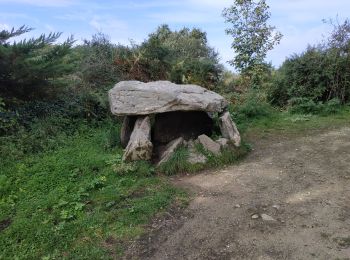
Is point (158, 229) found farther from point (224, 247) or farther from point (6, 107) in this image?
point (6, 107)

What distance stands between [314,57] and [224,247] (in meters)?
8.78

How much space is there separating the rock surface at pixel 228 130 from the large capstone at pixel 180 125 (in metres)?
0.61

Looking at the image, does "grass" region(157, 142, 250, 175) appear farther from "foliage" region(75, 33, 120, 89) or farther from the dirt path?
"foliage" region(75, 33, 120, 89)

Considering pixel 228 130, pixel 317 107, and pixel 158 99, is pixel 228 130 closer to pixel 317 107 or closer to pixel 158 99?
pixel 158 99

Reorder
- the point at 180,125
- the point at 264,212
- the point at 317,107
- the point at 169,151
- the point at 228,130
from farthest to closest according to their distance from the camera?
the point at 317,107 → the point at 180,125 → the point at 228,130 → the point at 169,151 → the point at 264,212

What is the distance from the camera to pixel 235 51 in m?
15.0

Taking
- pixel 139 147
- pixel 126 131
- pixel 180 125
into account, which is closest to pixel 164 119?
pixel 180 125

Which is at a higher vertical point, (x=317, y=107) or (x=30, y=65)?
(x=30, y=65)

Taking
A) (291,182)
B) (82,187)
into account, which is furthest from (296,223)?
(82,187)

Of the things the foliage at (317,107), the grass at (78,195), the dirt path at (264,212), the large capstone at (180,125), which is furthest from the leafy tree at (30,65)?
the foliage at (317,107)

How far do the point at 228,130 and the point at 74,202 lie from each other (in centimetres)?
325

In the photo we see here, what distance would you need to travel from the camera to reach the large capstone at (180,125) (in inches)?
305

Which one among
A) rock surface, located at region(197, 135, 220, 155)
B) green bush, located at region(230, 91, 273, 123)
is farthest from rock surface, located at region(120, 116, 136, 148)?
green bush, located at region(230, 91, 273, 123)

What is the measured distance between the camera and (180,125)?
7.93 metres
